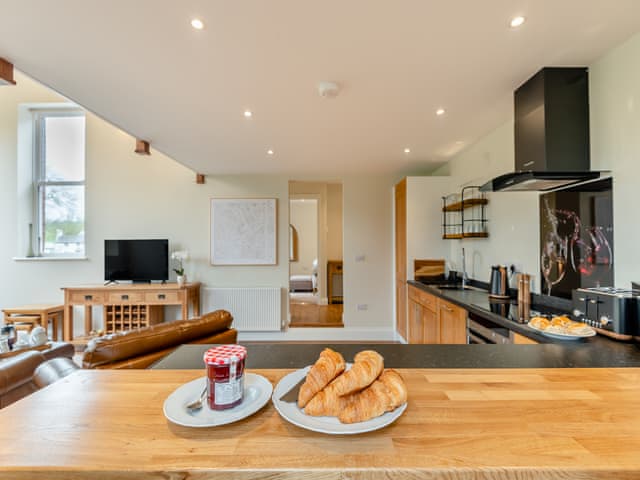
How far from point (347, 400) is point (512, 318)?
1.68 metres

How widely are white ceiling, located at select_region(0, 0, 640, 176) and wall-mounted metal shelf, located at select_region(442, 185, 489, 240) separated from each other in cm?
73

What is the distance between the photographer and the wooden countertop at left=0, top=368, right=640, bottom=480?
512 mm

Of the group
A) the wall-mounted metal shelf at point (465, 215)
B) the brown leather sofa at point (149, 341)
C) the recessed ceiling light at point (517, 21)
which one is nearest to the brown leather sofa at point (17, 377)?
the brown leather sofa at point (149, 341)

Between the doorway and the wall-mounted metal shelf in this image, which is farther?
the doorway

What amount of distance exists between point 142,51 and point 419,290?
3220 millimetres

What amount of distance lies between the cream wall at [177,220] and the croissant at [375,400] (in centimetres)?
409

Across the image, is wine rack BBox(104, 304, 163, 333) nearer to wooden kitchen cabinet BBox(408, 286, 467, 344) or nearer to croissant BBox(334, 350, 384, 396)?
wooden kitchen cabinet BBox(408, 286, 467, 344)

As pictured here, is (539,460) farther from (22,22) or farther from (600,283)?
(22,22)

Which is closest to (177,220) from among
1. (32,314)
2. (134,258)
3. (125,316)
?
(134,258)

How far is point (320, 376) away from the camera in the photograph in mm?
681

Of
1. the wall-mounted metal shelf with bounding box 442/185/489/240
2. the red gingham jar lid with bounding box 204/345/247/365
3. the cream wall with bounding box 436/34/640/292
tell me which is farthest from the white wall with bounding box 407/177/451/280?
the red gingham jar lid with bounding box 204/345/247/365

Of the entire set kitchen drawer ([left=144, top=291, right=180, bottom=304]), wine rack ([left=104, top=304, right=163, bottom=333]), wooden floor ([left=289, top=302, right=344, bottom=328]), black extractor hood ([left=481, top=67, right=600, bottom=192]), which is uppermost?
black extractor hood ([left=481, top=67, right=600, bottom=192])

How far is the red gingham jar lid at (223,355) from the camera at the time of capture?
66 centimetres

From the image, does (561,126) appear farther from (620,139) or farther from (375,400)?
(375,400)
